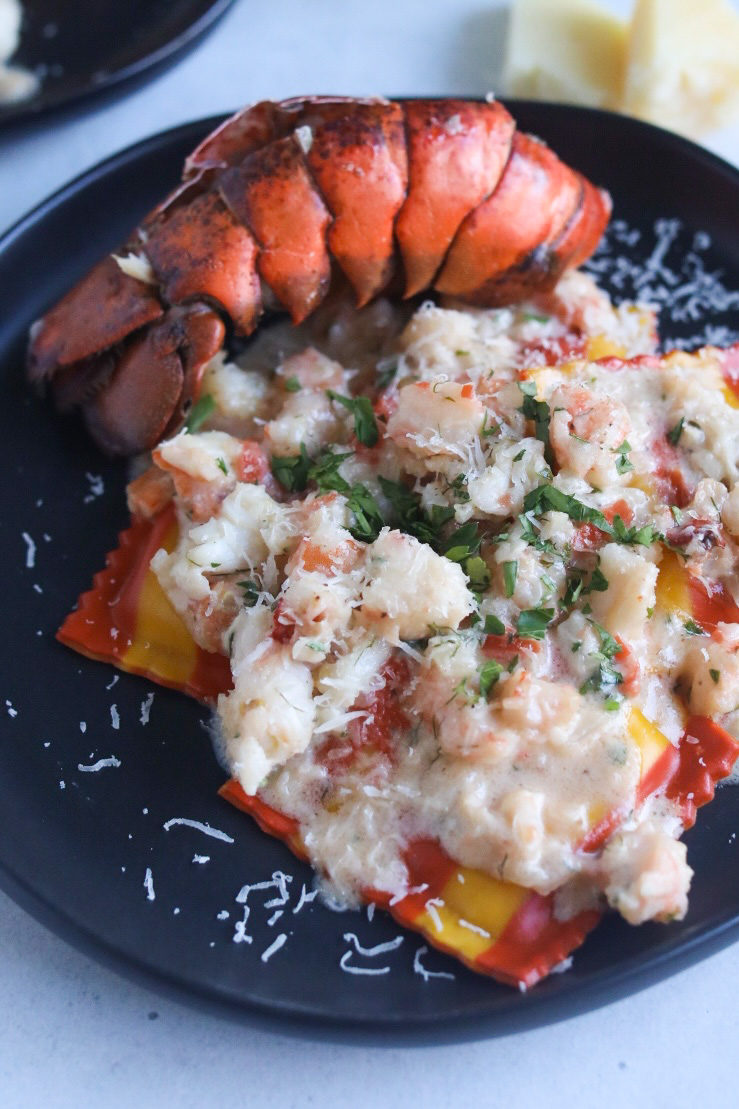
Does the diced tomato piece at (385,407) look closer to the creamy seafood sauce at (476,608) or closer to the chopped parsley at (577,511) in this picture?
the creamy seafood sauce at (476,608)

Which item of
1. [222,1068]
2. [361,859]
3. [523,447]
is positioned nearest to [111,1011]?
[222,1068]

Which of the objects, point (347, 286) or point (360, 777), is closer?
Result: point (360, 777)

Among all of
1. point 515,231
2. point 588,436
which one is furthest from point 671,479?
point 515,231

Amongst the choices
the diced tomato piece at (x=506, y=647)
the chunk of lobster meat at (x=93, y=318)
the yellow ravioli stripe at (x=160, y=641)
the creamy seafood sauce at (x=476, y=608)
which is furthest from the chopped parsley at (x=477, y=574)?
the chunk of lobster meat at (x=93, y=318)

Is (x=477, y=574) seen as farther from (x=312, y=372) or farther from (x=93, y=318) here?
(x=93, y=318)

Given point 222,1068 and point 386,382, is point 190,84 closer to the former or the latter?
point 386,382

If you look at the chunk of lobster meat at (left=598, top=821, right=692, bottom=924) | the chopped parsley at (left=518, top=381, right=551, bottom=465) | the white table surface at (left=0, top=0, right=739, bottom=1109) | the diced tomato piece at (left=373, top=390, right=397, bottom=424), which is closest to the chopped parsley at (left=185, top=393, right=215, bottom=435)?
the diced tomato piece at (left=373, top=390, right=397, bottom=424)

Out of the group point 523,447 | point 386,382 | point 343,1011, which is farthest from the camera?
point 386,382
